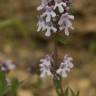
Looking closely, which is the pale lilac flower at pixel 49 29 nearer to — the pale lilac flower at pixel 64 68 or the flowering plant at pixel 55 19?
the flowering plant at pixel 55 19

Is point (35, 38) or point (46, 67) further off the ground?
point (35, 38)

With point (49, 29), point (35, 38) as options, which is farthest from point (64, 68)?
point (35, 38)

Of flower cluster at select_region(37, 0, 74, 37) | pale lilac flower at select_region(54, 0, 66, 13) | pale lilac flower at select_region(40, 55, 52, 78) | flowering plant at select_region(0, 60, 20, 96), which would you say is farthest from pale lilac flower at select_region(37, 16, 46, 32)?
flowering plant at select_region(0, 60, 20, 96)

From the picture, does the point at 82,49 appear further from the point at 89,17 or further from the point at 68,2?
the point at 68,2

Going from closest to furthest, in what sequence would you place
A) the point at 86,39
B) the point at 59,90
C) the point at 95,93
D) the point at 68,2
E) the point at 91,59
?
the point at 68,2 < the point at 59,90 < the point at 95,93 < the point at 91,59 < the point at 86,39

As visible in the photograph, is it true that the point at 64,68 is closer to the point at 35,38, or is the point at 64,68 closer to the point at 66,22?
the point at 66,22

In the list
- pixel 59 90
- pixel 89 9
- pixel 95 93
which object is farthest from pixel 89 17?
pixel 59 90

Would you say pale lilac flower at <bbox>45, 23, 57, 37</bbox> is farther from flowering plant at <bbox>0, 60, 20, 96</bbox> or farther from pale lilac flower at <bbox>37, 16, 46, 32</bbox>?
flowering plant at <bbox>0, 60, 20, 96</bbox>

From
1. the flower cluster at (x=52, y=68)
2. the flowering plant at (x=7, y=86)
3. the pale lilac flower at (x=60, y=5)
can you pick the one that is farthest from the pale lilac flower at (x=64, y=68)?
the flowering plant at (x=7, y=86)
